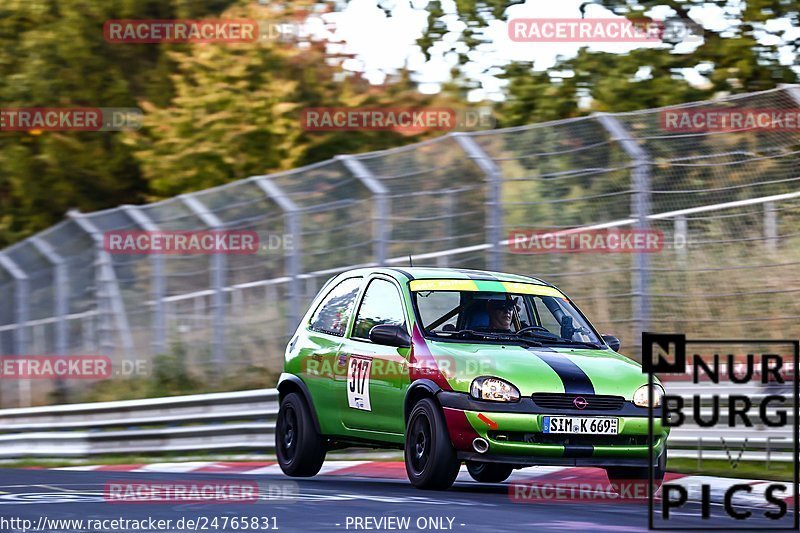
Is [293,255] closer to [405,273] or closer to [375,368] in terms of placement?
[405,273]

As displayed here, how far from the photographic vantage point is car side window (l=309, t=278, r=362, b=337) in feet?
39.7

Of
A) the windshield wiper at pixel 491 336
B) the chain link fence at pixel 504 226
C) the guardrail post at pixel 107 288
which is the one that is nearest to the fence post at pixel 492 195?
the chain link fence at pixel 504 226

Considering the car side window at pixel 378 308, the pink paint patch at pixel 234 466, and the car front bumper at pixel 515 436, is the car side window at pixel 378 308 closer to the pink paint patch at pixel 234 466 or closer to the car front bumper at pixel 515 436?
the car front bumper at pixel 515 436

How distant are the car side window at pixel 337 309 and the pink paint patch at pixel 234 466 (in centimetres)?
250

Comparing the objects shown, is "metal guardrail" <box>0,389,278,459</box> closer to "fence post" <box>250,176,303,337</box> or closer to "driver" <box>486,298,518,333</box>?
"fence post" <box>250,176,303,337</box>

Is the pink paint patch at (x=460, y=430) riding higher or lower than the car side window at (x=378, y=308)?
lower

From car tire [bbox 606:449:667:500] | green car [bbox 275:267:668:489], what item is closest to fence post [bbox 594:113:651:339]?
green car [bbox 275:267:668:489]

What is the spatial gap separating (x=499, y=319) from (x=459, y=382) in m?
1.24

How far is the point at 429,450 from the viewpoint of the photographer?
10.3 metres

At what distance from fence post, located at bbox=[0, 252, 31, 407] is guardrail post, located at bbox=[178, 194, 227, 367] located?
4744 millimetres

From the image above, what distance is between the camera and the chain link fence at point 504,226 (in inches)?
537

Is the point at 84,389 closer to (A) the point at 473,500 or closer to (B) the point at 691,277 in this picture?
(B) the point at 691,277

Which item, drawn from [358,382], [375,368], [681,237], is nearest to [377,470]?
[358,382]

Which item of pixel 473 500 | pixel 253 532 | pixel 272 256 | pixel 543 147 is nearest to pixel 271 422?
pixel 272 256
